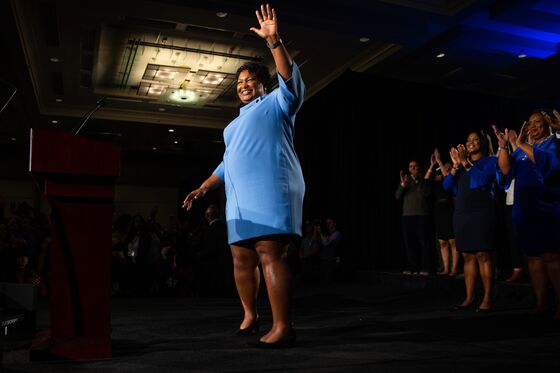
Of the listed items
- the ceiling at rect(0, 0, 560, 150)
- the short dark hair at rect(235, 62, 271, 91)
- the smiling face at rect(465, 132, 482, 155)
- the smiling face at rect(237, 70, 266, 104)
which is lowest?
the smiling face at rect(465, 132, 482, 155)

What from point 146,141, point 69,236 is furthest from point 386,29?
point 146,141

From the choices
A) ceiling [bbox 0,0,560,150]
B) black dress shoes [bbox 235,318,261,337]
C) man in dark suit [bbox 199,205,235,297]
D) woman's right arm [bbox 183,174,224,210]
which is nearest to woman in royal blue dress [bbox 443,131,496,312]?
black dress shoes [bbox 235,318,261,337]

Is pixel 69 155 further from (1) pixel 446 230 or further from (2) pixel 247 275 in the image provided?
(1) pixel 446 230

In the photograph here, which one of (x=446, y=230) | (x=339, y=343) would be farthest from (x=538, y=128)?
(x=446, y=230)

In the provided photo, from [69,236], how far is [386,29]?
17.3 ft

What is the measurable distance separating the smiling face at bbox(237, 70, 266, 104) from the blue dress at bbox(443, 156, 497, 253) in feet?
5.30

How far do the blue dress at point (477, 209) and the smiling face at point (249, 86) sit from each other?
5.30ft

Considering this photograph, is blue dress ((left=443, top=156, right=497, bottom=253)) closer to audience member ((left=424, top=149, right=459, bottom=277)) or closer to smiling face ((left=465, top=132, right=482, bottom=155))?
smiling face ((left=465, top=132, right=482, bottom=155))

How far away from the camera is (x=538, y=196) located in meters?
2.67

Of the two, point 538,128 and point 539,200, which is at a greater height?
point 538,128

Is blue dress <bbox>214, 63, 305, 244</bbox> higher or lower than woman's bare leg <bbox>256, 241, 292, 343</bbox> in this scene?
higher

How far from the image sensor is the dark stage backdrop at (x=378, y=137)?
7035 mm

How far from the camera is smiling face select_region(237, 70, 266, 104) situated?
204 cm

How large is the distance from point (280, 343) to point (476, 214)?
1776 mm
